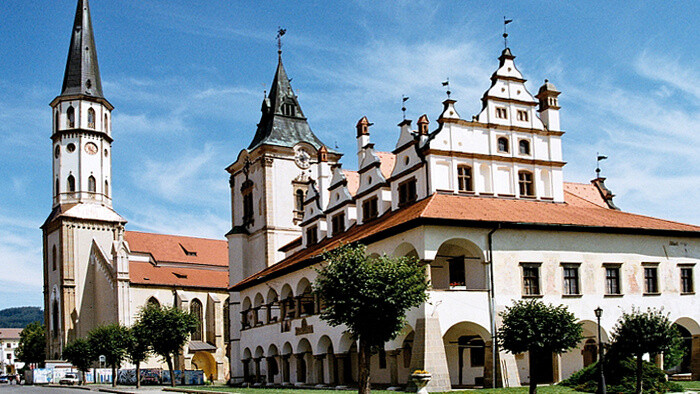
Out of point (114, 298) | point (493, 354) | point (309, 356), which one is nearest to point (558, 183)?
point (493, 354)

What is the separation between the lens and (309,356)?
51.0 meters

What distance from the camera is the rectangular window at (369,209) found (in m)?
49.2

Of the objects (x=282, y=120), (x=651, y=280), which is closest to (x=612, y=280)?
(x=651, y=280)

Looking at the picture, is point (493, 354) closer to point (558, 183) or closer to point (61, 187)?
point (558, 183)

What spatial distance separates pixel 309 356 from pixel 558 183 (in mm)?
17933

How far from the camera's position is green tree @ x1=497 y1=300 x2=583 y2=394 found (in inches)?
1310

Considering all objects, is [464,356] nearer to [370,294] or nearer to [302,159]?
[370,294]

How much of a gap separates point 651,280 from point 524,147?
9763 millimetres

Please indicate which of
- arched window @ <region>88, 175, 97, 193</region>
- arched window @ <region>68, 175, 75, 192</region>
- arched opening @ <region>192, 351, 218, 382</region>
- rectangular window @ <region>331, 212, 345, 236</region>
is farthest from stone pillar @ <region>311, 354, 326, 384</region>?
arched window @ <region>68, 175, 75, 192</region>

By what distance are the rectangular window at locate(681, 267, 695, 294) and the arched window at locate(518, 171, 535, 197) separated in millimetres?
8537

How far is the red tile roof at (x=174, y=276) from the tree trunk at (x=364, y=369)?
2371 inches

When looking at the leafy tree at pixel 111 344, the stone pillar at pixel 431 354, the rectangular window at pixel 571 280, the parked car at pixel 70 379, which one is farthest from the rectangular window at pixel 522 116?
the parked car at pixel 70 379

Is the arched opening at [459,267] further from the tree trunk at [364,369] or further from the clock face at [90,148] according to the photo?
the clock face at [90,148]

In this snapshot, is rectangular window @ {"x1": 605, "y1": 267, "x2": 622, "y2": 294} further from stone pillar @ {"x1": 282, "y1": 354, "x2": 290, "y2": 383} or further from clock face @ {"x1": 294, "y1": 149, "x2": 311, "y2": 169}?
clock face @ {"x1": 294, "y1": 149, "x2": 311, "y2": 169}
